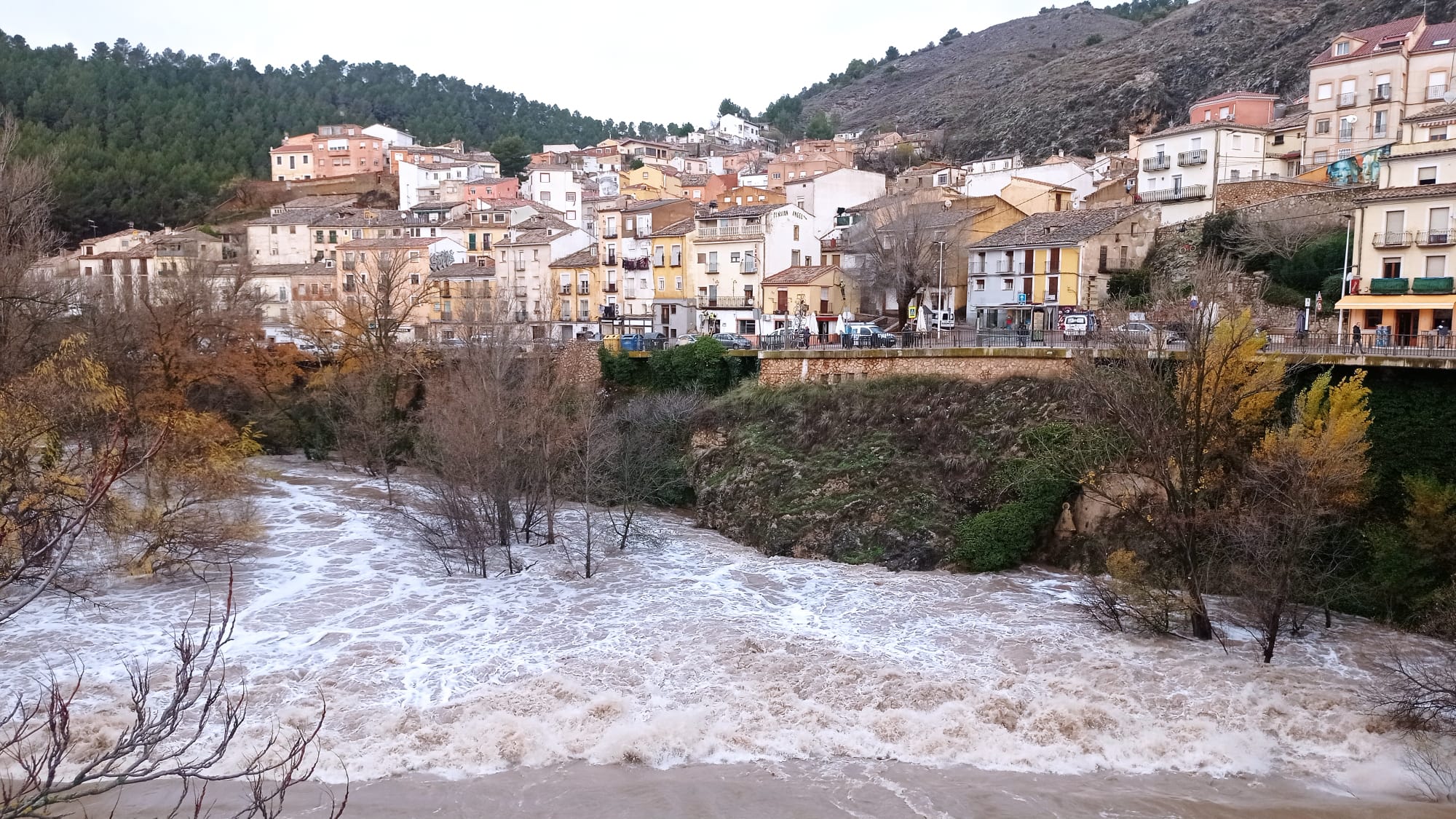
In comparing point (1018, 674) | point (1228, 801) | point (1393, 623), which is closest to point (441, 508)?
point (1018, 674)

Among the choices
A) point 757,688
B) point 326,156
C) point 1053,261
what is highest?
point 326,156

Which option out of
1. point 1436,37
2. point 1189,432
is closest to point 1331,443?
point 1189,432

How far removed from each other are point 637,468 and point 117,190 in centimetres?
7426

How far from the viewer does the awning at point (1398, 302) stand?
27.5 m

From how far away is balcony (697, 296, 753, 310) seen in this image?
158 ft

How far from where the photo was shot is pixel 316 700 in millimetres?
16969

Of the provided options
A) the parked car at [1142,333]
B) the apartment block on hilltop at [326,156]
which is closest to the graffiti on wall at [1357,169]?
the parked car at [1142,333]

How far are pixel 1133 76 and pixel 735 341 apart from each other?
69322 millimetres

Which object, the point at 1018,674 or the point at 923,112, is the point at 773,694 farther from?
the point at 923,112

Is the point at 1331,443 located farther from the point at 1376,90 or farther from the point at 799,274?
the point at 1376,90

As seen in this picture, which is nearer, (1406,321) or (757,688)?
(757,688)

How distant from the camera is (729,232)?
160ft

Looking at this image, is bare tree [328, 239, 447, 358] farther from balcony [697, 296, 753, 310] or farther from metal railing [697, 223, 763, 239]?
metal railing [697, 223, 763, 239]

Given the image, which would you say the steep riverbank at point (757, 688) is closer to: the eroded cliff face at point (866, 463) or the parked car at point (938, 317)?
the eroded cliff face at point (866, 463)
